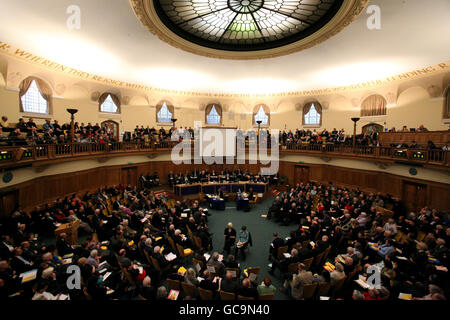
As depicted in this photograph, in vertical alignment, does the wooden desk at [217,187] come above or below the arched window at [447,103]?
below

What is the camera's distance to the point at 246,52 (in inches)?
494

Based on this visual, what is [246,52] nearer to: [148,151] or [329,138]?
[329,138]

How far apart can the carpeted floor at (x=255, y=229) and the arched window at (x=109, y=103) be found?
12308 mm

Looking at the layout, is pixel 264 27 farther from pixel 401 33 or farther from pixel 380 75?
pixel 380 75

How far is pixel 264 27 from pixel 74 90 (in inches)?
533

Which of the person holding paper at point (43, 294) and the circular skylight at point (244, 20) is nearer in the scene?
the person holding paper at point (43, 294)

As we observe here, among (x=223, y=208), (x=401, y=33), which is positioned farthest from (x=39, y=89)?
(x=401, y=33)

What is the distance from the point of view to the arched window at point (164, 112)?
20688 mm

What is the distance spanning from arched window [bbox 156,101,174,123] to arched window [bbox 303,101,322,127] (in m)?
12.9

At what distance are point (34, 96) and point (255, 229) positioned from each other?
1536 cm

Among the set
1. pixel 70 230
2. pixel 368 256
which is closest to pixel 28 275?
pixel 70 230

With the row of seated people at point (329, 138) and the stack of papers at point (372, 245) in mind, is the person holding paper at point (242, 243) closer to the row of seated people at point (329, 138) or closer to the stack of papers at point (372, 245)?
the stack of papers at point (372, 245)

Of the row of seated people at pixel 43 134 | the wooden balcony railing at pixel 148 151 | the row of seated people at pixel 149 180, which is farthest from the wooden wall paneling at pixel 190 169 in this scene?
the row of seated people at pixel 43 134
